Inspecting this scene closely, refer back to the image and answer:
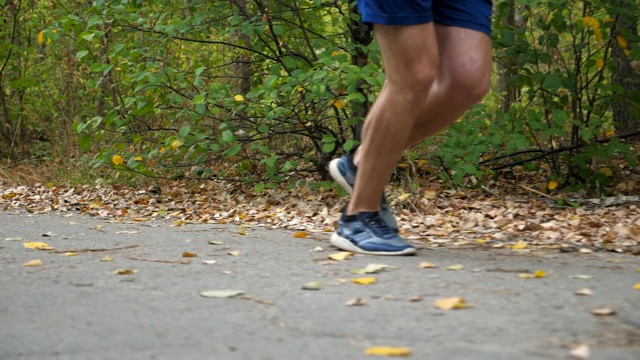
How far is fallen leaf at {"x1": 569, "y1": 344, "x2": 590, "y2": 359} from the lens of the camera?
6.51 ft

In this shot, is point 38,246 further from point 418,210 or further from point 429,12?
point 418,210

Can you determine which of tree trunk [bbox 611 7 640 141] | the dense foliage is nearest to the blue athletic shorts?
the dense foliage

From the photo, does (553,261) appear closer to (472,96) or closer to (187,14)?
(472,96)

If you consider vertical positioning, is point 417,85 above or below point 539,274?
above

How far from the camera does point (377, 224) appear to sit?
3.93 meters

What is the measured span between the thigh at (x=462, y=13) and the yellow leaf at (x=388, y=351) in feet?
6.45

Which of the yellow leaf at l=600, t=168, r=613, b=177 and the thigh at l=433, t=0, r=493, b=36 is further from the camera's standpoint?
the yellow leaf at l=600, t=168, r=613, b=177

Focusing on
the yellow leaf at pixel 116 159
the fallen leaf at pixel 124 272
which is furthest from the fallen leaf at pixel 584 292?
the yellow leaf at pixel 116 159

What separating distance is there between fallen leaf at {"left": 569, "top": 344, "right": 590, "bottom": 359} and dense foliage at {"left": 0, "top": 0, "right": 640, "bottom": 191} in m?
4.07

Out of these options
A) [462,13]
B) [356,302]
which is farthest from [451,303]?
[462,13]

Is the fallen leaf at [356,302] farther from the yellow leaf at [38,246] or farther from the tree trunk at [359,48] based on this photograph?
the tree trunk at [359,48]

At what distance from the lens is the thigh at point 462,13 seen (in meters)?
3.65

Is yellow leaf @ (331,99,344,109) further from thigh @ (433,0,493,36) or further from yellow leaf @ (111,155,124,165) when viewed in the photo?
thigh @ (433,0,493,36)

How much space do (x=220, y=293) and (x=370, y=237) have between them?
1.15m
